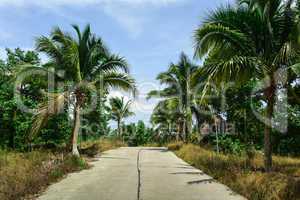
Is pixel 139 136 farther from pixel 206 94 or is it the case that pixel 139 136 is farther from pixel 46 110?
pixel 206 94

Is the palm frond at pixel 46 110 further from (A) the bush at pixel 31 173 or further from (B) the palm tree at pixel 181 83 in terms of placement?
(B) the palm tree at pixel 181 83

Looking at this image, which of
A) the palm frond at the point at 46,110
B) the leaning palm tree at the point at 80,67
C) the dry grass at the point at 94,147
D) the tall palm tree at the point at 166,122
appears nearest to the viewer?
the palm frond at the point at 46,110

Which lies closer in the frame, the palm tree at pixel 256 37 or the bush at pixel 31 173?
the bush at pixel 31 173

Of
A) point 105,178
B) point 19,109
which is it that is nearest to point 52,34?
point 19,109

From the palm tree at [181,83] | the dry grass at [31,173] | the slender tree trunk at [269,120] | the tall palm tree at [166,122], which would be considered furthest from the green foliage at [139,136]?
the slender tree trunk at [269,120]

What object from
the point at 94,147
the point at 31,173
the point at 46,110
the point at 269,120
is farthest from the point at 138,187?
the point at 94,147

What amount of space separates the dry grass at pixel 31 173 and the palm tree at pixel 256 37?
6075 millimetres

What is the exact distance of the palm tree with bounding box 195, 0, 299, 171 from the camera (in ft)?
40.3

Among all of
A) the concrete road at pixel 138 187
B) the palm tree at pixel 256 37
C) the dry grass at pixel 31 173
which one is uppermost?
the palm tree at pixel 256 37

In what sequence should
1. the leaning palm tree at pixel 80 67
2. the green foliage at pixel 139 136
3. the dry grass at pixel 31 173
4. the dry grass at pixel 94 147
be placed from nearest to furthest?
the dry grass at pixel 31 173 < the leaning palm tree at pixel 80 67 < the dry grass at pixel 94 147 < the green foliage at pixel 139 136

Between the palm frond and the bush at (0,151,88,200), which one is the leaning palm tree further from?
the bush at (0,151,88,200)

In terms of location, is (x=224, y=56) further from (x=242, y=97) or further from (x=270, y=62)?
(x=242, y=97)

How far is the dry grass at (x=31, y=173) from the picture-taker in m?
9.92

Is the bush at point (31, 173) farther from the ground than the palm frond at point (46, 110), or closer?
closer
